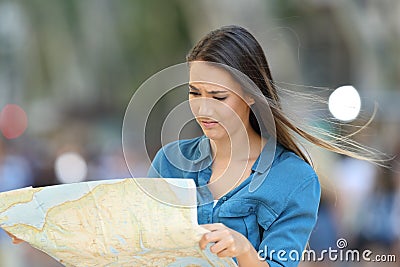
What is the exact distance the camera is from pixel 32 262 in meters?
3.91

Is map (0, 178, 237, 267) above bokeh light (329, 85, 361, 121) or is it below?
below

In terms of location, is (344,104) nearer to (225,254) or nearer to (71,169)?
(225,254)

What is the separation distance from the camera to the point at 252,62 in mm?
1330

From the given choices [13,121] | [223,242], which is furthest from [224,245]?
[13,121]

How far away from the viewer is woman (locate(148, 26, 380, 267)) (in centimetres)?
127

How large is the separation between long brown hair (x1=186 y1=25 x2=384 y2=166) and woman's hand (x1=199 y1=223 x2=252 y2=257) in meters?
0.30

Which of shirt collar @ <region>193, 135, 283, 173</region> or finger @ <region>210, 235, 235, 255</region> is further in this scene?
shirt collar @ <region>193, 135, 283, 173</region>

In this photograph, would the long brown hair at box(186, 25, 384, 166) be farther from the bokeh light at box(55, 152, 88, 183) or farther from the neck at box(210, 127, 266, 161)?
the bokeh light at box(55, 152, 88, 183)

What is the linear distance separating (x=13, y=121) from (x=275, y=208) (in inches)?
209

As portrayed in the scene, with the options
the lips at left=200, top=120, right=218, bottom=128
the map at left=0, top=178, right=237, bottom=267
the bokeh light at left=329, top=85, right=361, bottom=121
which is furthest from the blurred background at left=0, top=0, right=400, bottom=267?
the map at left=0, top=178, right=237, bottom=267

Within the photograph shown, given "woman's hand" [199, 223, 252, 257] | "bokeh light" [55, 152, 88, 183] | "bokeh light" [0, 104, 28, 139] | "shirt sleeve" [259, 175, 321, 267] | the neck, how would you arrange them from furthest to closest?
"bokeh light" [0, 104, 28, 139], "bokeh light" [55, 152, 88, 183], the neck, "shirt sleeve" [259, 175, 321, 267], "woman's hand" [199, 223, 252, 257]

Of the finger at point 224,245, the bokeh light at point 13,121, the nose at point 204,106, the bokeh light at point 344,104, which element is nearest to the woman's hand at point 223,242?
the finger at point 224,245

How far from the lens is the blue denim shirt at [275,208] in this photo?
1.26 meters

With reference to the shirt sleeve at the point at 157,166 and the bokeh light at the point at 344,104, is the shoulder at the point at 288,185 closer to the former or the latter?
the shirt sleeve at the point at 157,166
